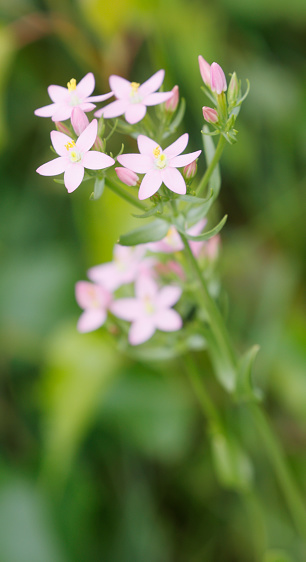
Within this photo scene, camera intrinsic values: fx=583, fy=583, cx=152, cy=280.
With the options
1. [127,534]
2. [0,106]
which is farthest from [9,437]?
[0,106]

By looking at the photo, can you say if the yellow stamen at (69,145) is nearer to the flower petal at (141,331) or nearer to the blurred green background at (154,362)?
the flower petal at (141,331)

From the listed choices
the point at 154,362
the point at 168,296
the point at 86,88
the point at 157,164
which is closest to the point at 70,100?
the point at 86,88

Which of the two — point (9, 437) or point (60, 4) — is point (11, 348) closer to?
point (9, 437)

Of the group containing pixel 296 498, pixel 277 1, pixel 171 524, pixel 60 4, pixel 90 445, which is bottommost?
pixel 171 524

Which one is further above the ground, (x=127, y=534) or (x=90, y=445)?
(x=90, y=445)

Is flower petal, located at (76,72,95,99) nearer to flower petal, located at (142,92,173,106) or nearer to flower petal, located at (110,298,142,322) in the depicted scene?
flower petal, located at (142,92,173,106)

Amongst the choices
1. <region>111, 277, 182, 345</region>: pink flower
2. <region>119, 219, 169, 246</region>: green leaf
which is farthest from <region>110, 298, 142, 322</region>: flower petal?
<region>119, 219, 169, 246</region>: green leaf
